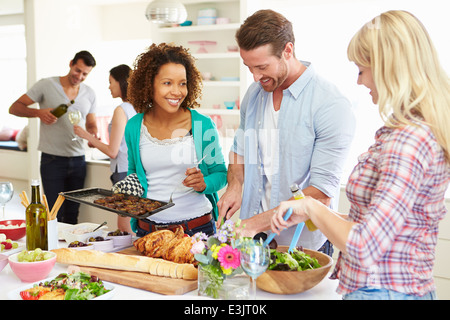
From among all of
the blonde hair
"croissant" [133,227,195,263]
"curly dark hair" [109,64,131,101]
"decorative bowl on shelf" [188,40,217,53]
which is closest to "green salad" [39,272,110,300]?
"croissant" [133,227,195,263]

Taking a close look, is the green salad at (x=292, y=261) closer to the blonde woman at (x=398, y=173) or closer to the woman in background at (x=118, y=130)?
the blonde woman at (x=398, y=173)

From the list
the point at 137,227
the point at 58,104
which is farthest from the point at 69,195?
the point at 58,104

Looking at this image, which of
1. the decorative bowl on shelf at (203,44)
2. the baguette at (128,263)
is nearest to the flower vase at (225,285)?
the baguette at (128,263)

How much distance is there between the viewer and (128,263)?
1.62 m

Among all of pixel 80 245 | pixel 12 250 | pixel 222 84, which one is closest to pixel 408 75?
pixel 80 245

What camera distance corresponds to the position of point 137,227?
7.36 ft

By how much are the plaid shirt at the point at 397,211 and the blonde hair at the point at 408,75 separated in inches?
1.5

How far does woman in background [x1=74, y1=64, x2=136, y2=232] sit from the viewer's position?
3459 millimetres

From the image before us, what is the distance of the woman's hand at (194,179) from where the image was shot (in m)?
2.08

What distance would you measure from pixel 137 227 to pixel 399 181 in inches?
56.8

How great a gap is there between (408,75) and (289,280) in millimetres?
662

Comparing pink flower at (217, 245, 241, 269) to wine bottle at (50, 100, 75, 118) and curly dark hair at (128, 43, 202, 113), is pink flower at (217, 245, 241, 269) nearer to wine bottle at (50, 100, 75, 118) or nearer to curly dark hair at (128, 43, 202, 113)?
curly dark hair at (128, 43, 202, 113)

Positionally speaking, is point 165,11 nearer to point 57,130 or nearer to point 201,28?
point 201,28

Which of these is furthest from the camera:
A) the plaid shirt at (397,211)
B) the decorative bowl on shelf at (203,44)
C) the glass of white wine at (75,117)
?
the decorative bowl on shelf at (203,44)
